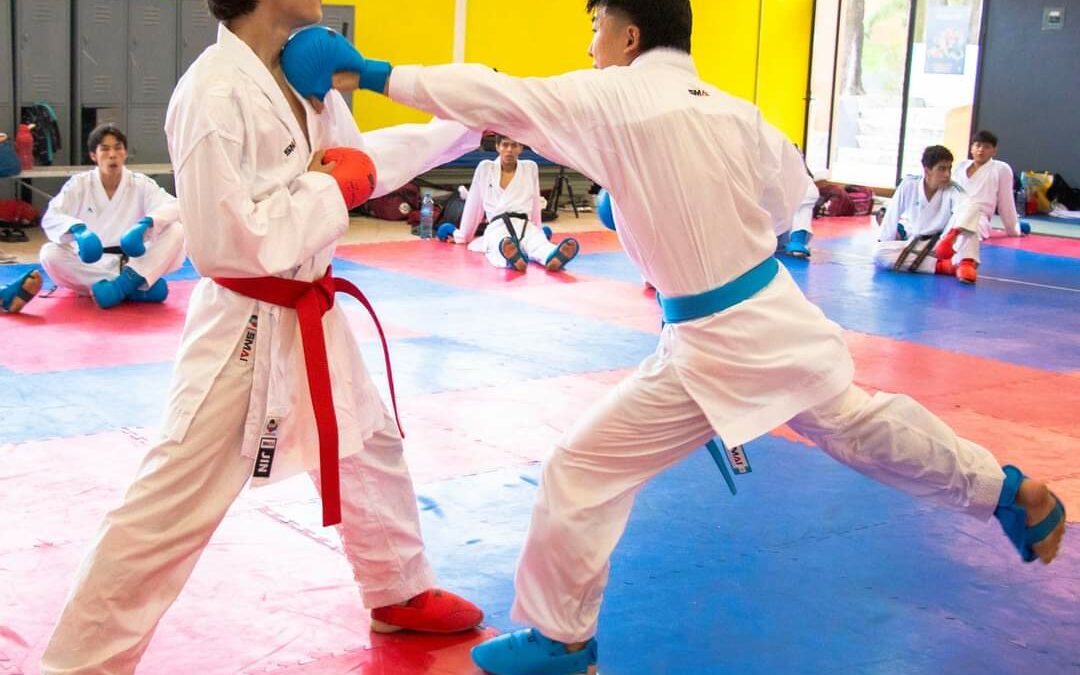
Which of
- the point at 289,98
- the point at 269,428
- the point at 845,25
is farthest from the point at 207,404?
the point at 845,25

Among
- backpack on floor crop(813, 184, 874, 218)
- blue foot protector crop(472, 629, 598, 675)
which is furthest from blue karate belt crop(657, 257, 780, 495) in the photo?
backpack on floor crop(813, 184, 874, 218)

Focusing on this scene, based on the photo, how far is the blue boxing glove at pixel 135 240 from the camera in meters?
7.03

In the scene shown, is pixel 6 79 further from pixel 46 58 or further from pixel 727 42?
pixel 727 42

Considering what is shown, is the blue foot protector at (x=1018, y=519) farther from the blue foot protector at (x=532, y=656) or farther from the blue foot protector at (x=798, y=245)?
the blue foot protector at (x=798, y=245)

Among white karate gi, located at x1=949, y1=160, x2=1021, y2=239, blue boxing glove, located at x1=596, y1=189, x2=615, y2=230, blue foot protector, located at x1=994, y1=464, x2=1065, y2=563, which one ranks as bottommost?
blue foot protector, located at x1=994, y1=464, x2=1065, y2=563

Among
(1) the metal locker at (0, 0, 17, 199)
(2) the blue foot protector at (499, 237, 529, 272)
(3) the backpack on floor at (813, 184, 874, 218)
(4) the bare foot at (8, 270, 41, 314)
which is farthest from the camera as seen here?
(3) the backpack on floor at (813, 184, 874, 218)

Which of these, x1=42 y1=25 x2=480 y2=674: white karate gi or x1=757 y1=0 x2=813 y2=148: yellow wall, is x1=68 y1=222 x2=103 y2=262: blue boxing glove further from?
x1=757 y1=0 x2=813 y2=148: yellow wall

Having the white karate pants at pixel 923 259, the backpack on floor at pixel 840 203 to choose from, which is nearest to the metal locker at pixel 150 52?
the white karate pants at pixel 923 259

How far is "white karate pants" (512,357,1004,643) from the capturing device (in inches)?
109

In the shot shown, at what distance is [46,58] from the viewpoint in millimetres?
10195

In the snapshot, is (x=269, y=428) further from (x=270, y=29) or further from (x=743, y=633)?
(x=743, y=633)

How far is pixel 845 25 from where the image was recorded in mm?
16109

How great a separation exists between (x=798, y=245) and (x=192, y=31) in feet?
18.2

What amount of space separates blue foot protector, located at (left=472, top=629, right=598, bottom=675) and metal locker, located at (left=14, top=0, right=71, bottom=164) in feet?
28.0
